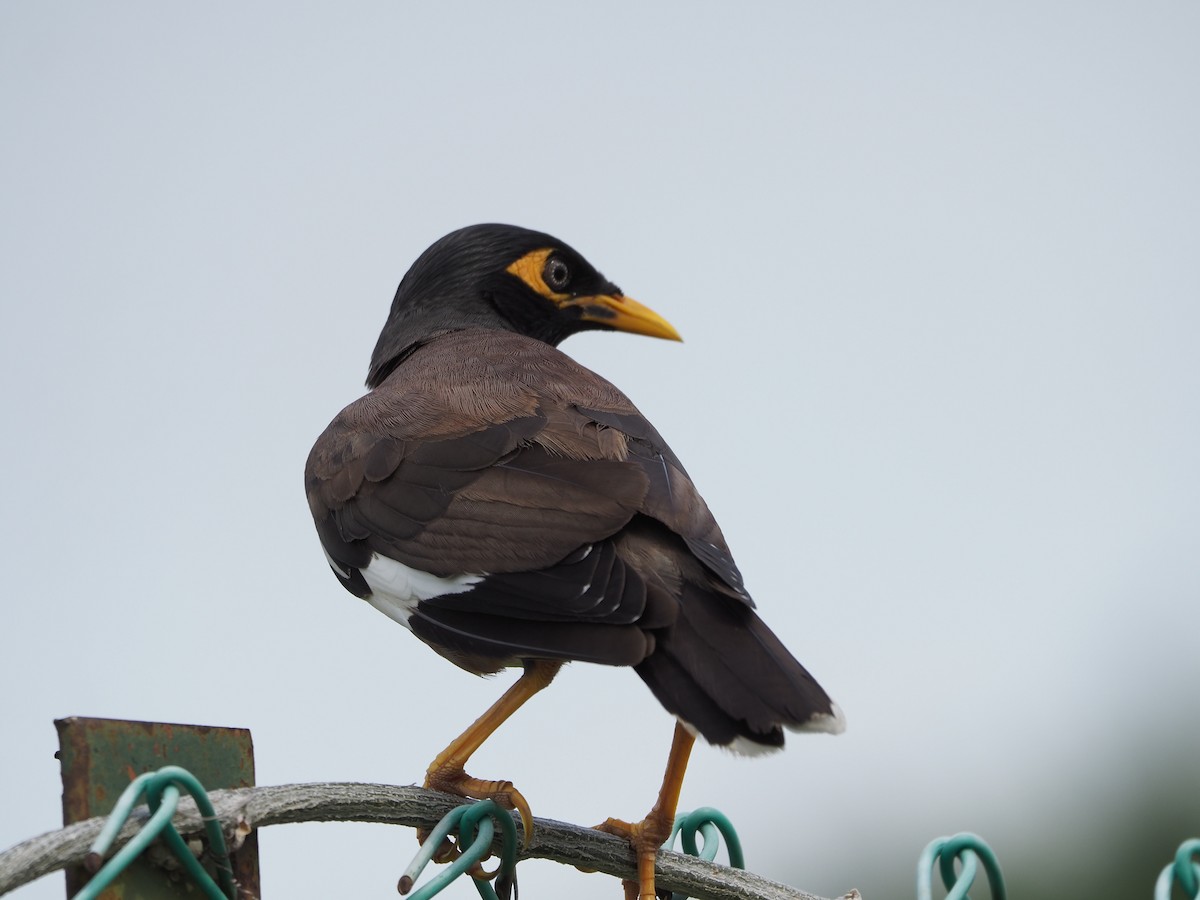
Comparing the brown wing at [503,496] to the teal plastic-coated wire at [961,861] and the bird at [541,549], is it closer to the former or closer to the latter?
the bird at [541,549]

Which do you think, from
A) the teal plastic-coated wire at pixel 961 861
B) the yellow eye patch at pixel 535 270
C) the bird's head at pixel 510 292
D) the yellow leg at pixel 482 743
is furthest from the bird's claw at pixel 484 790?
the yellow eye patch at pixel 535 270

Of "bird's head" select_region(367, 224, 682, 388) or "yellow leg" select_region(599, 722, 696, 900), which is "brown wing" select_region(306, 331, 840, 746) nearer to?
"yellow leg" select_region(599, 722, 696, 900)

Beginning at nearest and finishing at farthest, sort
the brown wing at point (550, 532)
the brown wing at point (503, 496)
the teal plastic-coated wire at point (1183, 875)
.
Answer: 1. the teal plastic-coated wire at point (1183, 875)
2. the brown wing at point (550, 532)
3. the brown wing at point (503, 496)

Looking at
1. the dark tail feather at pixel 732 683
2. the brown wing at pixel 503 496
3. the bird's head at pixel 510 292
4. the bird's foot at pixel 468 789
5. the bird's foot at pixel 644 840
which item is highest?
the bird's head at pixel 510 292

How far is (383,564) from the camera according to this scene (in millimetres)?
3762

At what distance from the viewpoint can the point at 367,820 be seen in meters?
2.46

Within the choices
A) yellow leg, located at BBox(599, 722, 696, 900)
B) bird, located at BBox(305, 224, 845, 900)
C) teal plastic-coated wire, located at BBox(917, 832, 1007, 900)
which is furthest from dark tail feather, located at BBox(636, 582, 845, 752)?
teal plastic-coated wire, located at BBox(917, 832, 1007, 900)

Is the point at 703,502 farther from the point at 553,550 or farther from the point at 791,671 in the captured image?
the point at 791,671

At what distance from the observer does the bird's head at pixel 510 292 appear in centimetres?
557

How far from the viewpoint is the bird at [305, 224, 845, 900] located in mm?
3000

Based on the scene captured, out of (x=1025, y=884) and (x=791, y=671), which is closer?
(x=791, y=671)

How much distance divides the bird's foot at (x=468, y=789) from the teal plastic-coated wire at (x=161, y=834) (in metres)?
1.04

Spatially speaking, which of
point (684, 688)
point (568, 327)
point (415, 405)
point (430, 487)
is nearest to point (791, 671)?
point (684, 688)

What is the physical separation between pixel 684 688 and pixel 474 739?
81cm
